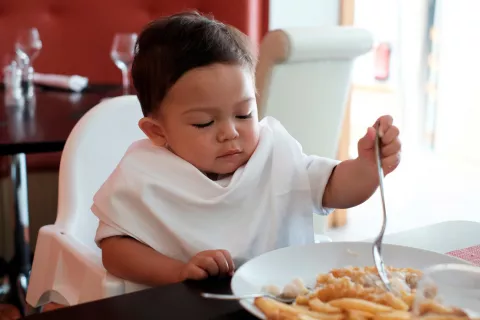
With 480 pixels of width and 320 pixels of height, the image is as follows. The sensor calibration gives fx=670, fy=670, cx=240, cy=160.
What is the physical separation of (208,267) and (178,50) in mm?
367

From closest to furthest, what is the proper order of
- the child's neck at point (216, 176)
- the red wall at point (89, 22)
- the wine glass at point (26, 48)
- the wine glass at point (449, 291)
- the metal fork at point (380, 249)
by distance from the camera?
the wine glass at point (449, 291)
the metal fork at point (380, 249)
the child's neck at point (216, 176)
the wine glass at point (26, 48)
the red wall at point (89, 22)

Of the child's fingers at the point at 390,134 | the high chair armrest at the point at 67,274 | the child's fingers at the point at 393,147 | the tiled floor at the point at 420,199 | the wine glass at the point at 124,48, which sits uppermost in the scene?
the child's fingers at the point at 390,134

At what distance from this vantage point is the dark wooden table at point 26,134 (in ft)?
5.61

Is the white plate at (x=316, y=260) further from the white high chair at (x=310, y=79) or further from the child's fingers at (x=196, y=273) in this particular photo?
the white high chair at (x=310, y=79)

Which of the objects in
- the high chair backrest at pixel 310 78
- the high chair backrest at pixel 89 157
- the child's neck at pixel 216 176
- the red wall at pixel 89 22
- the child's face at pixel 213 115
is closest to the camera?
→ the child's face at pixel 213 115

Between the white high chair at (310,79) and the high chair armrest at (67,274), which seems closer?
the high chair armrest at (67,274)

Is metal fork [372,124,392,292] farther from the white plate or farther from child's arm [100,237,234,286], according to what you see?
child's arm [100,237,234,286]

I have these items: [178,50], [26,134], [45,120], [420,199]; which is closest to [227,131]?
[178,50]

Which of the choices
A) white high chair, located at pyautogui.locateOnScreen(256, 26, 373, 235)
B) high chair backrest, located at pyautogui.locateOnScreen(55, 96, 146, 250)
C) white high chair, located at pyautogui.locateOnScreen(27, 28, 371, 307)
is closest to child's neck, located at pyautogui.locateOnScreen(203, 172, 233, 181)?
white high chair, located at pyautogui.locateOnScreen(27, 28, 371, 307)

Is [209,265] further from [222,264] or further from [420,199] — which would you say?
[420,199]

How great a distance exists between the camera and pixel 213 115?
103 cm

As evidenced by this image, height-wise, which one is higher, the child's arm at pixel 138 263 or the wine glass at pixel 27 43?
the wine glass at pixel 27 43

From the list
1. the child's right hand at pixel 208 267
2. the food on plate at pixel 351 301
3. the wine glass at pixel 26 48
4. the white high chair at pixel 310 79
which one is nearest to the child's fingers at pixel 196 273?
the child's right hand at pixel 208 267

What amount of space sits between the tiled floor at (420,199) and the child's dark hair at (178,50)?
244 centimetres
